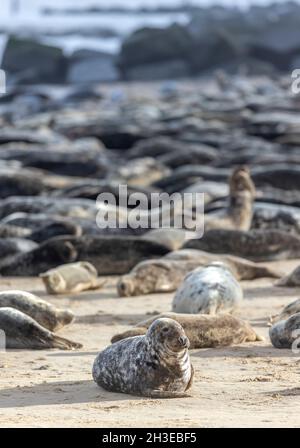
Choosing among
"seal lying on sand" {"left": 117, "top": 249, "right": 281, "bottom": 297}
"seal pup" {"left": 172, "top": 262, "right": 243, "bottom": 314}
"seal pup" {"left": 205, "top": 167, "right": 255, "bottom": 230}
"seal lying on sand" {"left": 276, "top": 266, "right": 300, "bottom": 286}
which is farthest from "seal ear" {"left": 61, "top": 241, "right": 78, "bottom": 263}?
"seal pup" {"left": 172, "top": 262, "right": 243, "bottom": 314}

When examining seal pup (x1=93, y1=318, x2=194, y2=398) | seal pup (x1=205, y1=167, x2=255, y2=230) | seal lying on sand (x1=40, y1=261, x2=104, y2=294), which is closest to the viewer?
seal pup (x1=93, y1=318, x2=194, y2=398)

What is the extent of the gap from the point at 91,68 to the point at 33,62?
334 cm

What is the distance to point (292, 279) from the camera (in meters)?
8.62

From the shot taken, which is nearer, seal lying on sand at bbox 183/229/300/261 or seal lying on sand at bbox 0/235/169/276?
seal lying on sand at bbox 0/235/169/276

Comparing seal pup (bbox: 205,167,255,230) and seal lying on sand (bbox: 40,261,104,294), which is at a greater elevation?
seal pup (bbox: 205,167,255,230)

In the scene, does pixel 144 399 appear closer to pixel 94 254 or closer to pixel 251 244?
pixel 94 254

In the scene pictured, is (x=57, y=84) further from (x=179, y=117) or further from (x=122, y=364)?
(x=122, y=364)

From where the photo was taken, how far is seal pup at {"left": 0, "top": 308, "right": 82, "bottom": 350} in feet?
20.6

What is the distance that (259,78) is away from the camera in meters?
48.4

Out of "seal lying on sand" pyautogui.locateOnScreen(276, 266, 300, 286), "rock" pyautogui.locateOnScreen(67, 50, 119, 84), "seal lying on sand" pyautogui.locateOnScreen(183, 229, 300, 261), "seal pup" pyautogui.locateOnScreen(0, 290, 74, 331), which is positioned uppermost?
"rock" pyautogui.locateOnScreen(67, 50, 119, 84)

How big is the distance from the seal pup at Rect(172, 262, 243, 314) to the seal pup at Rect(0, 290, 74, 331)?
75cm

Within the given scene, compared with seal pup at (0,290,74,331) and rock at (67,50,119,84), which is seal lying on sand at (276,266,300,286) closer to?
seal pup at (0,290,74,331)

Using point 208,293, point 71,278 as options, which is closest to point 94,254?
point 71,278

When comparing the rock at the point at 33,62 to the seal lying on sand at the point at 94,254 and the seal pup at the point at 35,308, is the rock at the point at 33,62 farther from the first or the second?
the seal pup at the point at 35,308
